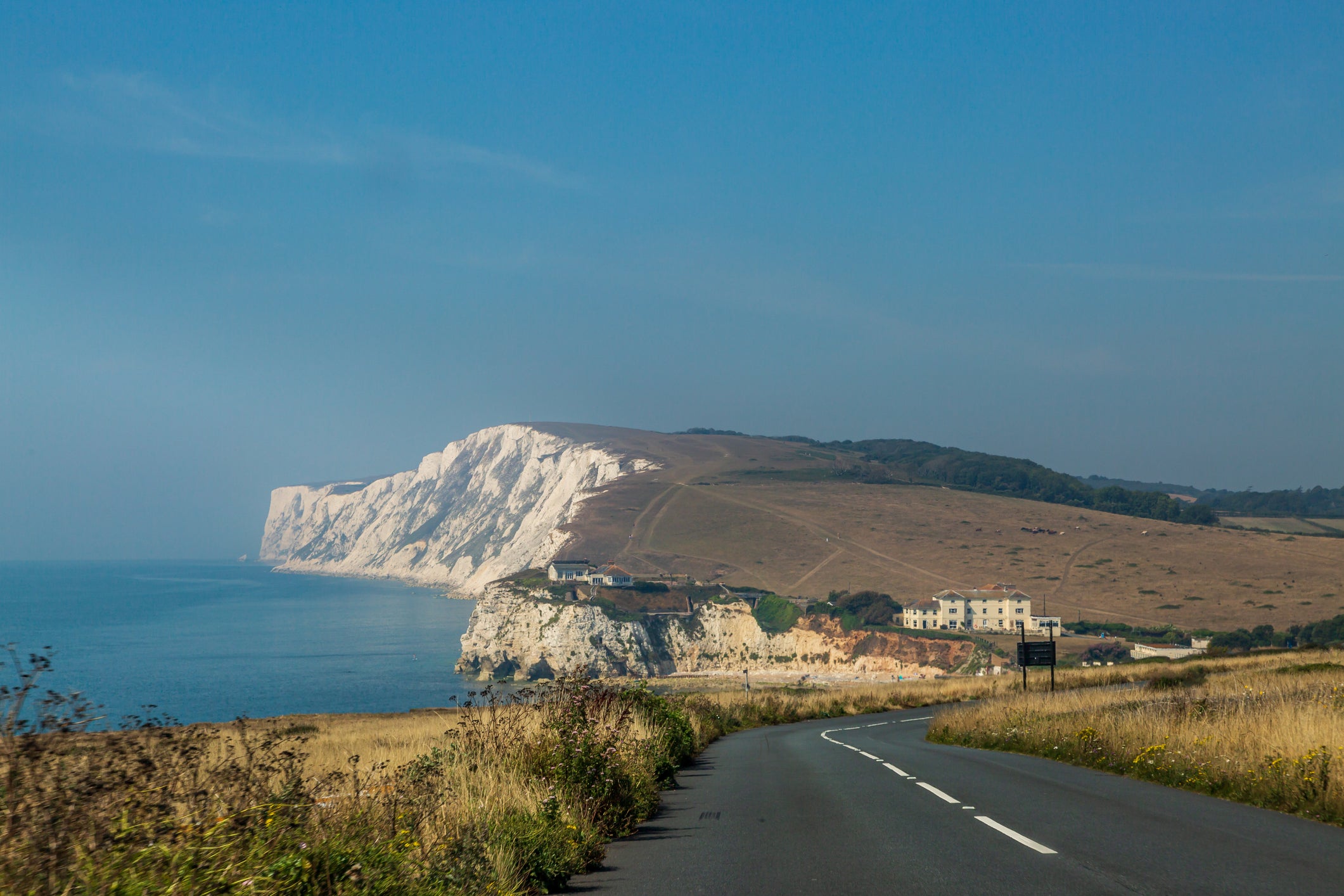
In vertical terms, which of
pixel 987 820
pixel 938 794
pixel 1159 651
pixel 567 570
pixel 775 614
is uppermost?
pixel 987 820

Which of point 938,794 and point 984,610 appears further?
point 984,610

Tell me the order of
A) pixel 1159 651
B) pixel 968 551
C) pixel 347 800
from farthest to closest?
pixel 968 551 → pixel 1159 651 → pixel 347 800

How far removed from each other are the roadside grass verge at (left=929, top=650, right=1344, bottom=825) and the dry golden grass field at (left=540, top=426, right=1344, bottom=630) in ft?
360

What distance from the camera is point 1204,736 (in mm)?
13820

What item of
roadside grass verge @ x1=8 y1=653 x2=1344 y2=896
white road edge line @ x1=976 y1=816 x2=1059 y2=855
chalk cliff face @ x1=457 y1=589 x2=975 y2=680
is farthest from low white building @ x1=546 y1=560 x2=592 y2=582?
white road edge line @ x1=976 y1=816 x2=1059 y2=855

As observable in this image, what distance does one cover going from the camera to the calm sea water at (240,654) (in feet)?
268

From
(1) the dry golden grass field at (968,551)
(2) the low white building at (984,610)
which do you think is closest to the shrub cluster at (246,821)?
(2) the low white building at (984,610)

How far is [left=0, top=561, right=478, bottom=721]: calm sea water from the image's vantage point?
268 ft

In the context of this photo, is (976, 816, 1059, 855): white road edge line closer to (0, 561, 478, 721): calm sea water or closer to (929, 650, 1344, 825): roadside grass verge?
(929, 650, 1344, 825): roadside grass verge

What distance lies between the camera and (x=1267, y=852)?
7.47 m

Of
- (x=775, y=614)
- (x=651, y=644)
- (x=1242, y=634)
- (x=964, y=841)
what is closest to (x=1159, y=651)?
(x=1242, y=634)

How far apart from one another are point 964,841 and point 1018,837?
52cm

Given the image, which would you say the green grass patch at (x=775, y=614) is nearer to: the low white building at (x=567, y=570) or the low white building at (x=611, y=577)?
the low white building at (x=611, y=577)

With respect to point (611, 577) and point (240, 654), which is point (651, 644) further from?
point (240, 654)
